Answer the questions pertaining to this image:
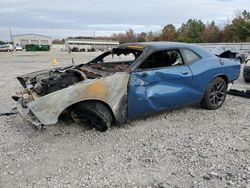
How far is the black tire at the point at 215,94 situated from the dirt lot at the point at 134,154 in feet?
1.55

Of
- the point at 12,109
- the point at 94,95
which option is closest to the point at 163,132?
the point at 94,95

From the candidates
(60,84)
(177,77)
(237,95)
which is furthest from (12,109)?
(237,95)

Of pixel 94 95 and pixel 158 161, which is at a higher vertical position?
pixel 94 95

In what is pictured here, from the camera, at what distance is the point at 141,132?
509 centimetres

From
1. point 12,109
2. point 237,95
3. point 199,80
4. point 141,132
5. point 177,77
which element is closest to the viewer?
point 141,132

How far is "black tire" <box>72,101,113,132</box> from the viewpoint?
4816 mm

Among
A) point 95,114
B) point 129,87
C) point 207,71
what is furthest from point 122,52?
point 95,114

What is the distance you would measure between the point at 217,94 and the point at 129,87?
7.98 feet

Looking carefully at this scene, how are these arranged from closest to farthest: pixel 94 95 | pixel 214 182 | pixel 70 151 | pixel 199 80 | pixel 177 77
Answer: pixel 214 182 → pixel 70 151 → pixel 94 95 → pixel 177 77 → pixel 199 80

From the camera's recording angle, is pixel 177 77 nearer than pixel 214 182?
No

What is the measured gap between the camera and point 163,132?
5.11 metres

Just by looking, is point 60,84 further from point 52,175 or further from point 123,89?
point 52,175

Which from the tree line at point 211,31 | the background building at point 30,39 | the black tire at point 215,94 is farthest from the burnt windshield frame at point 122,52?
the background building at point 30,39

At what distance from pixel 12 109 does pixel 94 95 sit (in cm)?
265
